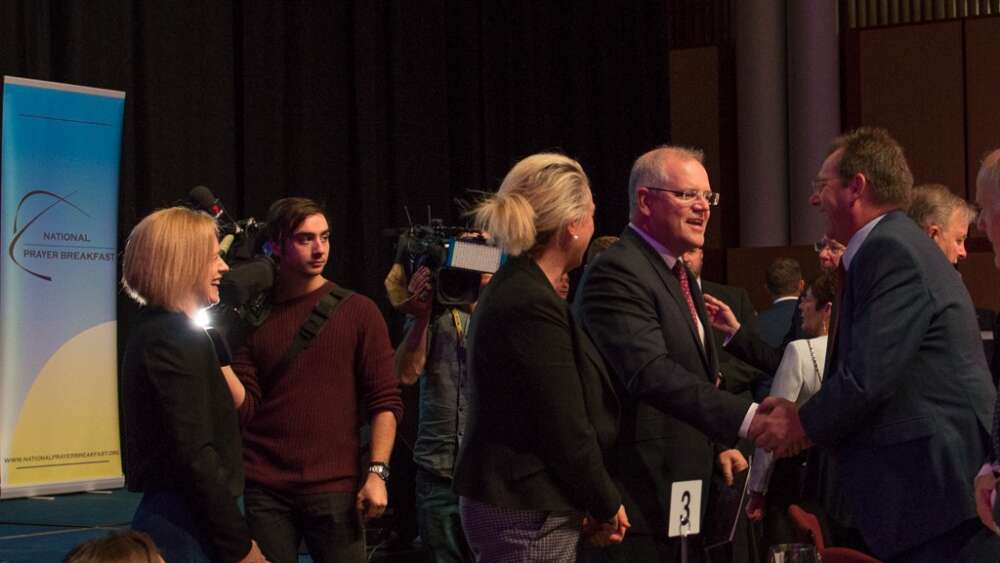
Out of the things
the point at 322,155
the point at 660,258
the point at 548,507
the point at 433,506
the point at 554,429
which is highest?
the point at 322,155

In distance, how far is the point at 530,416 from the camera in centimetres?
248

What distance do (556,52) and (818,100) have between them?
223cm

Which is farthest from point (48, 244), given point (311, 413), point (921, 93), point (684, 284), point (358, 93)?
point (921, 93)

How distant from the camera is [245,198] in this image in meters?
8.40

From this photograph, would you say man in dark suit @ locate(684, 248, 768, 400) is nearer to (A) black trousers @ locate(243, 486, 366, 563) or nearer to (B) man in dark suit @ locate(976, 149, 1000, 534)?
(A) black trousers @ locate(243, 486, 366, 563)

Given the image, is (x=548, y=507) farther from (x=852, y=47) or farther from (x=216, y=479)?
(x=852, y=47)

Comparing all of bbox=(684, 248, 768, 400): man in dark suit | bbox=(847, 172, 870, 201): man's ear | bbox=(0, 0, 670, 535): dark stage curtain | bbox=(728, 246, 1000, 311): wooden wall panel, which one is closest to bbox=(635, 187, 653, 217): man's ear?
bbox=(847, 172, 870, 201): man's ear

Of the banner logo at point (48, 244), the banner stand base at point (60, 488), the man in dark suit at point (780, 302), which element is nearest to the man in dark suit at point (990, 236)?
the man in dark suit at point (780, 302)

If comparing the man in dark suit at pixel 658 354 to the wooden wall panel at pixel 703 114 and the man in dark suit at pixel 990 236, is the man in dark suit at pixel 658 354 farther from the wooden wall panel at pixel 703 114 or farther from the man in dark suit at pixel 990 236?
the wooden wall panel at pixel 703 114

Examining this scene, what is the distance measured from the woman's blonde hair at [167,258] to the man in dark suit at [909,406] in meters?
1.33

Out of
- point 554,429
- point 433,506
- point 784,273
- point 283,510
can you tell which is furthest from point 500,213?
point 784,273

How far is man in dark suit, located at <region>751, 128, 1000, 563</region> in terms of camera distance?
2.51 meters

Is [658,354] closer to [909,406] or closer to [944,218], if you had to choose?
[909,406]

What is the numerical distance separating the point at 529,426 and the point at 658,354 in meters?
0.47
